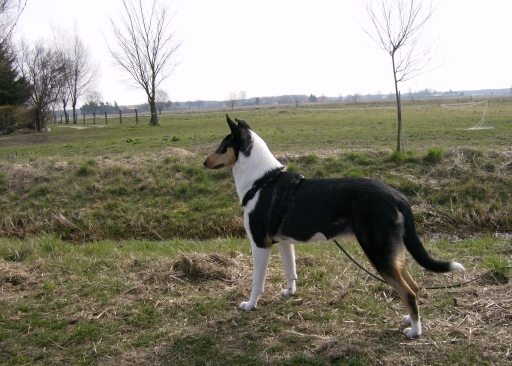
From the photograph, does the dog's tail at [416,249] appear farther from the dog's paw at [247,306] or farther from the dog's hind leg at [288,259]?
the dog's paw at [247,306]

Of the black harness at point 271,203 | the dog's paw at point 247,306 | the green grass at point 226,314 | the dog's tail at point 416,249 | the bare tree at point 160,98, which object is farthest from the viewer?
the bare tree at point 160,98

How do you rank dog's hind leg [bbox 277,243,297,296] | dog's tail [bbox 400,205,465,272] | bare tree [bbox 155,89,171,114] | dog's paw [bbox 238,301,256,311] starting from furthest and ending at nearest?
1. bare tree [bbox 155,89,171,114]
2. dog's hind leg [bbox 277,243,297,296]
3. dog's paw [bbox 238,301,256,311]
4. dog's tail [bbox 400,205,465,272]

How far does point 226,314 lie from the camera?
498 cm

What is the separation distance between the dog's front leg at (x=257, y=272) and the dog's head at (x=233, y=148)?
3.44 ft

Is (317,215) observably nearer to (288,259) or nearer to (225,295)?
(288,259)

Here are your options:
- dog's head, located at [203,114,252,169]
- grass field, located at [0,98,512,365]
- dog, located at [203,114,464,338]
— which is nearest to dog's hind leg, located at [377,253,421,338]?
dog, located at [203,114,464,338]

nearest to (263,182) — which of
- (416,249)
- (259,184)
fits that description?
(259,184)

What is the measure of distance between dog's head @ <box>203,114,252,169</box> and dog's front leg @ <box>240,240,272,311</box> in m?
1.05

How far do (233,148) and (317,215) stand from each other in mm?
1327

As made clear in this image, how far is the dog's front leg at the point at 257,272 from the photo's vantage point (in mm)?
4902

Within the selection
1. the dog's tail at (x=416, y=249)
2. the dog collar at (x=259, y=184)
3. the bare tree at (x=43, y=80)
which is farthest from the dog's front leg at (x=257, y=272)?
the bare tree at (x=43, y=80)

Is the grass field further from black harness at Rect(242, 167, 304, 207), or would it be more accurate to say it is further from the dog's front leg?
black harness at Rect(242, 167, 304, 207)

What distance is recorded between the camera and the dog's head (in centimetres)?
505

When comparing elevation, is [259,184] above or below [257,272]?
above
